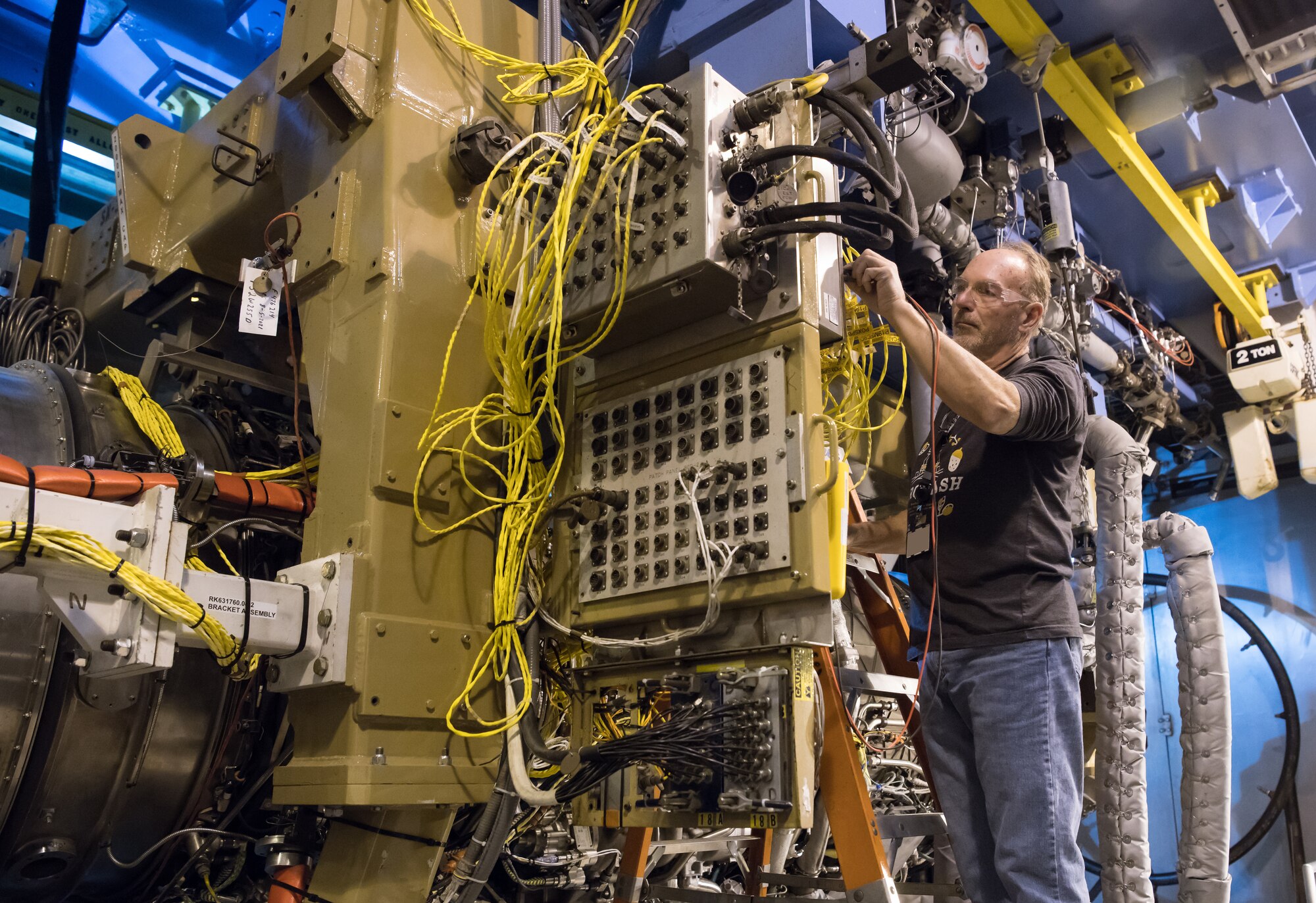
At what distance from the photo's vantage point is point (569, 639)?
2594 mm

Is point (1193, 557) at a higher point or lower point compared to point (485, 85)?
lower

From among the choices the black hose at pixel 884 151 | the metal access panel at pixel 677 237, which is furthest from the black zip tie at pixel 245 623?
the black hose at pixel 884 151

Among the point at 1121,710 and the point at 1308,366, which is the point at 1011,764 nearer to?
the point at 1121,710

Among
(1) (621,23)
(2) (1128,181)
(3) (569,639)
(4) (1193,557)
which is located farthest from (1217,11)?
(3) (569,639)

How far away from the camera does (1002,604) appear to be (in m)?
2.28

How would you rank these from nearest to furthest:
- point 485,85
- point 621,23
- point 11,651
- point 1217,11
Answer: point 11,651
point 621,23
point 485,85
point 1217,11

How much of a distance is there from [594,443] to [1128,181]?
3.87m

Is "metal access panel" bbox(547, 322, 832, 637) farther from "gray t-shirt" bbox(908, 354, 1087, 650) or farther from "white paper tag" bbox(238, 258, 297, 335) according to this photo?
"white paper tag" bbox(238, 258, 297, 335)

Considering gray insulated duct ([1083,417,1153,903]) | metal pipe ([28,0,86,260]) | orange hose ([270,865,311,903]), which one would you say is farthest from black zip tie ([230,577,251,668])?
metal pipe ([28,0,86,260])

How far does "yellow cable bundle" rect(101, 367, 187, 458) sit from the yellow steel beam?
3.55 metres

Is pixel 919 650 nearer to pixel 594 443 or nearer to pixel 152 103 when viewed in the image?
pixel 594 443

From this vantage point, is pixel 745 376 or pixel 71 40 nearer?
pixel 745 376

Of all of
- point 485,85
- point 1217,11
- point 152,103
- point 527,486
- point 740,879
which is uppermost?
point 152,103

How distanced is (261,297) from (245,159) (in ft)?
2.32
